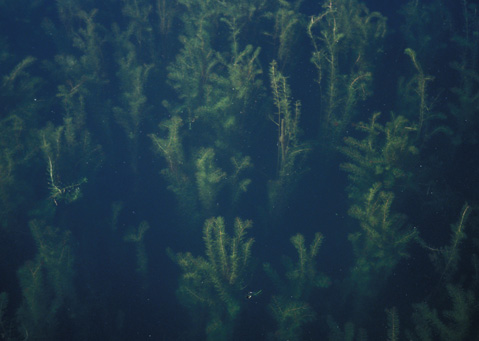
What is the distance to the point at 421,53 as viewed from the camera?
4883 mm

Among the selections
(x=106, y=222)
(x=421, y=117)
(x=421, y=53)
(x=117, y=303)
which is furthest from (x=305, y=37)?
(x=117, y=303)

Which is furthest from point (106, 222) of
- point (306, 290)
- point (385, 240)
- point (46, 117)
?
point (385, 240)

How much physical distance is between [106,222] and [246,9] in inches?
160

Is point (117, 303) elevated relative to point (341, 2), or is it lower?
lower

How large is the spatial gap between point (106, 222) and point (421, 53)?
5.83 meters

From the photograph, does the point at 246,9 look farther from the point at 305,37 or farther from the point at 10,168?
the point at 10,168

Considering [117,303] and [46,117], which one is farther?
[46,117]

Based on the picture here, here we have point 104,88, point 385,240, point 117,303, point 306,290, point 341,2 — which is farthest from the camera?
point 104,88

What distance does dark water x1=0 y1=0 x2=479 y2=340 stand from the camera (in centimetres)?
338

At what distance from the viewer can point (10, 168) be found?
11.9 feet

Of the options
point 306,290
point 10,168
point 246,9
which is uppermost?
point 246,9

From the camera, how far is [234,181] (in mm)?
4340

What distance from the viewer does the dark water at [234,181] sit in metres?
3.38

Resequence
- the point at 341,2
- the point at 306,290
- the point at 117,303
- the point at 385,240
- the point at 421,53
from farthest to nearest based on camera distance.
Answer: the point at 421,53 → the point at 341,2 → the point at 117,303 → the point at 306,290 → the point at 385,240
